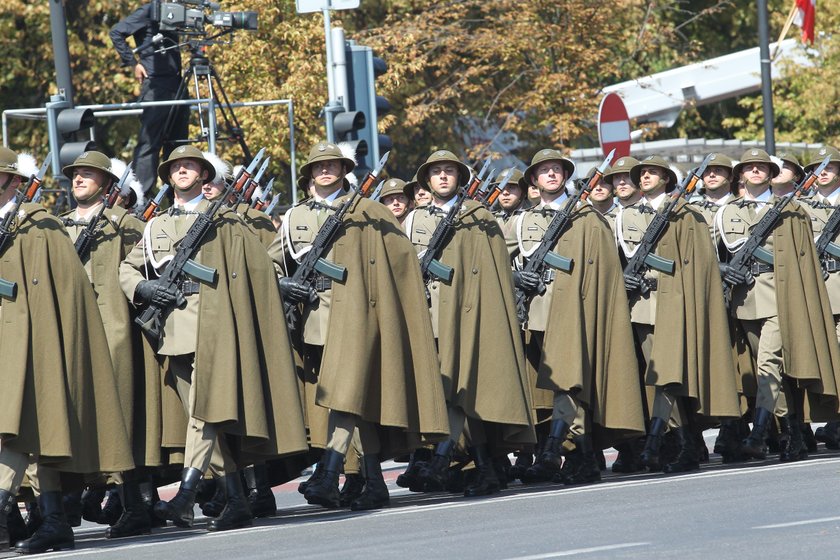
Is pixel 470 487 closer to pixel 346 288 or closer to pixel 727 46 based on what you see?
pixel 346 288

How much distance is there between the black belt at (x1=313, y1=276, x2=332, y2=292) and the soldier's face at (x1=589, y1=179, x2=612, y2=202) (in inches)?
130

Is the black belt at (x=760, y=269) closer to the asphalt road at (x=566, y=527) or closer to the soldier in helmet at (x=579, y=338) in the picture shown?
the soldier in helmet at (x=579, y=338)

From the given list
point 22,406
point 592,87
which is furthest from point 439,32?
point 22,406

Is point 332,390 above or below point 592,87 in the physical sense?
below

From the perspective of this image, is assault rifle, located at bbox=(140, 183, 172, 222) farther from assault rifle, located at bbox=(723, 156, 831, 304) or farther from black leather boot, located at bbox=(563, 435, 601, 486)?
assault rifle, located at bbox=(723, 156, 831, 304)

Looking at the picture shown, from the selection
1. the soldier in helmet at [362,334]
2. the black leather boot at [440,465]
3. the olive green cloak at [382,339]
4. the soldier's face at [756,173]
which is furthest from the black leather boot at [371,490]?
the soldier's face at [756,173]

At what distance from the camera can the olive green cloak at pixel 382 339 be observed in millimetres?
11250

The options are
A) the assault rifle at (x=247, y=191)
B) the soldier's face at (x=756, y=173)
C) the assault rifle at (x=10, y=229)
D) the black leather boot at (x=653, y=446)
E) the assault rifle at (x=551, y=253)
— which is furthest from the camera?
the soldier's face at (x=756, y=173)

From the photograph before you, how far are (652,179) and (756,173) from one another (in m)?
0.86

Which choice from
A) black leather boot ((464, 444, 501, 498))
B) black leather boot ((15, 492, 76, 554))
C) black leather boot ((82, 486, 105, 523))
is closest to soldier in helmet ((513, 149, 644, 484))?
black leather boot ((464, 444, 501, 498))

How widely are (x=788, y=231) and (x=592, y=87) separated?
1318 cm

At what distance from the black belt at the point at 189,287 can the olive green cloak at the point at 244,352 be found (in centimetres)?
10

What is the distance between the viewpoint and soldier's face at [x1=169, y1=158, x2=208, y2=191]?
1105 centimetres

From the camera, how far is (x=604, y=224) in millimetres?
12938
